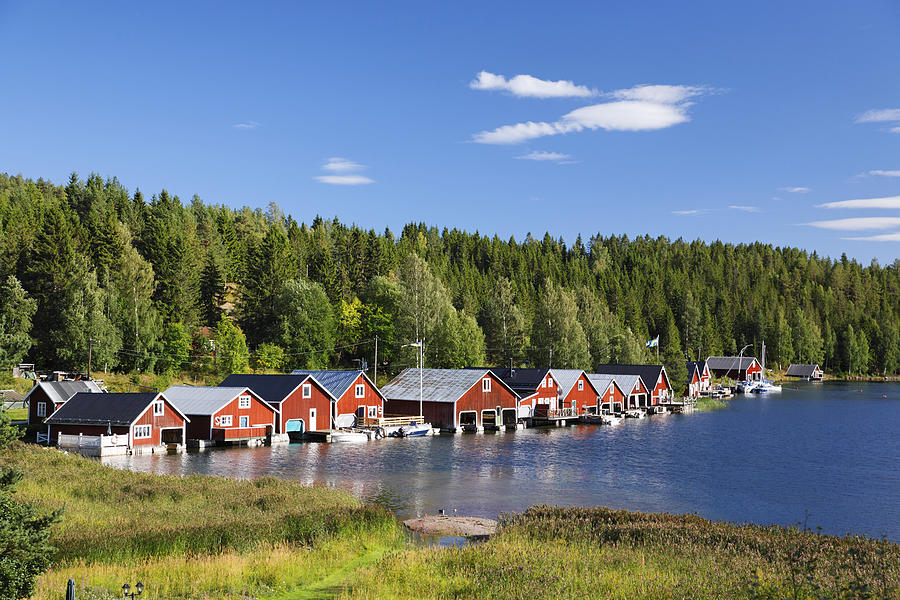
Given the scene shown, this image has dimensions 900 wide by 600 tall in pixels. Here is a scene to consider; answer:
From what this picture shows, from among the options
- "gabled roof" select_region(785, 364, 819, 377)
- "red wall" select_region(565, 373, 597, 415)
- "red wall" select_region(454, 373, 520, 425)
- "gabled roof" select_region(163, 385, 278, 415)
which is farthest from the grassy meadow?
"gabled roof" select_region(785, 364, 819, 377)

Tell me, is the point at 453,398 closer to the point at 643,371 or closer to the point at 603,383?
the point at 603,383

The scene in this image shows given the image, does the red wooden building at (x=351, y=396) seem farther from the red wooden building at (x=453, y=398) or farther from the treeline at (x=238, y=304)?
the treeline at (x=238, y=304)

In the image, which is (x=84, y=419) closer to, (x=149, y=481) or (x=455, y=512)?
(x=149, y=481)

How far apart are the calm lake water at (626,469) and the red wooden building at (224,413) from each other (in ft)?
8.99

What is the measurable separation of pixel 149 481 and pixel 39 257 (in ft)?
231

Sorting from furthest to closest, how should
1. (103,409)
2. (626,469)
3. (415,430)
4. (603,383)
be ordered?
(603,383), (415,430), (103,409), (626,469)

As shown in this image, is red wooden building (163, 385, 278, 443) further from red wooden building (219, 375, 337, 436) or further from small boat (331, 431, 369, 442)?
small boat (331, 431, 369, 442)

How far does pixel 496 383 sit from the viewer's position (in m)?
82.1

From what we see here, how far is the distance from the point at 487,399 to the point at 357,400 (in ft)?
47.4

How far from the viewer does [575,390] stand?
92500 mm

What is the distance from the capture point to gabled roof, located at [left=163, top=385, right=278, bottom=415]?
206ft

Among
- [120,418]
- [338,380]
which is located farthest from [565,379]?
[120,418]

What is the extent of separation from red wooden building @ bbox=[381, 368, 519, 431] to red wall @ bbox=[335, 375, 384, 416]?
8.72 feet

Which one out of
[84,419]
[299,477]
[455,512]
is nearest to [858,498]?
[455,512]
